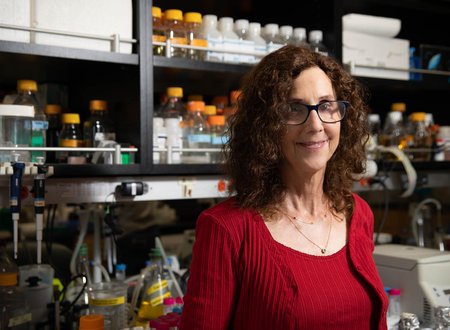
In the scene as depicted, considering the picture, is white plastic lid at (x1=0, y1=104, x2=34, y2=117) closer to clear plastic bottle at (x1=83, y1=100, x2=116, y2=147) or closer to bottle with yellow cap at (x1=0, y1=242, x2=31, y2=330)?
clear plastic bottle at (x1=83, y1=100, x2=116, y2=147)

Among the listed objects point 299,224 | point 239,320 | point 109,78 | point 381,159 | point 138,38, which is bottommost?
point 239,320

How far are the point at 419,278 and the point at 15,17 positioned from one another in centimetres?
156

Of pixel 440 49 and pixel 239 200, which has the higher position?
pixel 440 49

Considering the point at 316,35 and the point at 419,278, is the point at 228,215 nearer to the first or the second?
the point at 419,278

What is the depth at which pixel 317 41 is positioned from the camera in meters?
2.07

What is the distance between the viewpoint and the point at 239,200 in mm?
1308

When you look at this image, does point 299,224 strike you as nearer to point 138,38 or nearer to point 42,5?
point 138,38

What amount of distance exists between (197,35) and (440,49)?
120 cm

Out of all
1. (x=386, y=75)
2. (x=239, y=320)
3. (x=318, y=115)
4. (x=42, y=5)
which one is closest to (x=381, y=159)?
(x=386, y=75)

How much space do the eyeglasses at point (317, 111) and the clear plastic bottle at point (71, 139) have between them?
78cm

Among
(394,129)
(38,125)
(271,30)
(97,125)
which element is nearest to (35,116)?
(38,125)

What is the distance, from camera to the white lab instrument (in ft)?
5.95

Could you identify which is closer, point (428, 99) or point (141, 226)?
point (141, 226)

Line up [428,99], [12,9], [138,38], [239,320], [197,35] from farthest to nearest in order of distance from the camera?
1. [428,99]
2. [197,35]
3. [138,38]
4. [12,9]
5. [239,320]
